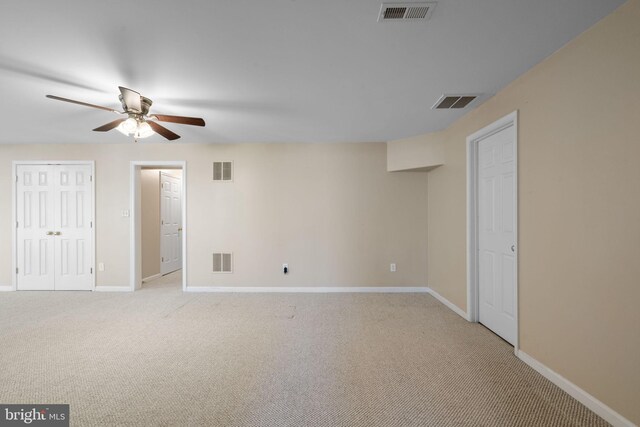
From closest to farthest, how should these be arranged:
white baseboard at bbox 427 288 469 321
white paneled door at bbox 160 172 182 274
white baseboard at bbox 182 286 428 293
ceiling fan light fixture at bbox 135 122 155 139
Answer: ceiling fan light fixture at bbox 135 122 155 139
white baseboard at bbox 427 288 469 321
white baseboard at bbox 182 286 428 293
white paneled door at bbox 160 172 182 274

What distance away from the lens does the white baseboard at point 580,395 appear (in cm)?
166

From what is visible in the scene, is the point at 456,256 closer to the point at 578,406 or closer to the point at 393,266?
the point at 393,266

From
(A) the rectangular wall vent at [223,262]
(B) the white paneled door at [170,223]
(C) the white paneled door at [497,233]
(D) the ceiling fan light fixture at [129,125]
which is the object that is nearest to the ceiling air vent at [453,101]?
(C) the white paneled door at [497,233]

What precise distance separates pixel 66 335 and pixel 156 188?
134 inches

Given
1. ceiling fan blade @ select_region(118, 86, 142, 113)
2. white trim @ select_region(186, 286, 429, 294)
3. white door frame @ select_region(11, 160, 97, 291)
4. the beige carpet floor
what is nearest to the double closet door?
white door frame @ select_region(11, 160, 97, 291)

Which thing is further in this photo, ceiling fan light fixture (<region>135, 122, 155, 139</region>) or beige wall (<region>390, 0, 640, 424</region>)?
ceiling fan light fixture (<region>135, 122, 155, 139</region>)

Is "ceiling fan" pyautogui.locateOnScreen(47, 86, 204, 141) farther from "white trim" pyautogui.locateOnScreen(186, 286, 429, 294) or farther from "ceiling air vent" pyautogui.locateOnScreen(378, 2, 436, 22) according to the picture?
"white trim" pyautogui.locateOnScreen(186, 286, 429, 294)

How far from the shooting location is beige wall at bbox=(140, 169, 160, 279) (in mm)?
5422

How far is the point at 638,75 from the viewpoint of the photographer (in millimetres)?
1566

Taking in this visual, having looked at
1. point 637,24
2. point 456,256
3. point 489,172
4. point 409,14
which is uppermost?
point 409,14

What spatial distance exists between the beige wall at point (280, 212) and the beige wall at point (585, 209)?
2.27 meters

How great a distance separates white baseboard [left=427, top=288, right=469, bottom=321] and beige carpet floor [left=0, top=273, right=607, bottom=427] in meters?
0.11

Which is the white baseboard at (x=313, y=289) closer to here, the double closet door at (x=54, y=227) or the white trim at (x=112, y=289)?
the white trim at (x=112, y=289)

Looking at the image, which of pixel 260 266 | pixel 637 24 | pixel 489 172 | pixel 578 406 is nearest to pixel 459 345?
pixel 578 406
